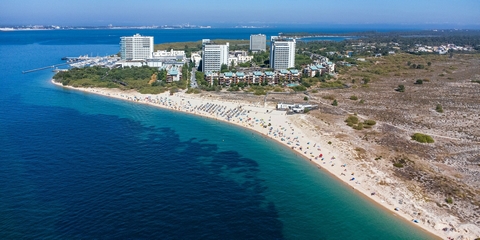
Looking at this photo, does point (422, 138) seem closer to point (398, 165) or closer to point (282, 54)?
point (398, 165)

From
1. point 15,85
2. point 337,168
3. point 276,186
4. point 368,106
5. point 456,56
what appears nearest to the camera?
point 276,186

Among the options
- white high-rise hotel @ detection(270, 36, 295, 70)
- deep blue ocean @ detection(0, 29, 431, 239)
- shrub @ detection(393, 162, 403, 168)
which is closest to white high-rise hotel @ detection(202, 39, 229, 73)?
white high-rise hotel @ detection(270, 36, 295, 70)

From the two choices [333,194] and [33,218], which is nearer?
[33,218]

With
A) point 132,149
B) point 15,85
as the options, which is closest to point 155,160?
point 132,149

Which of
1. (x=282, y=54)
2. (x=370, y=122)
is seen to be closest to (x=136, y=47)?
(x=282, y=54)

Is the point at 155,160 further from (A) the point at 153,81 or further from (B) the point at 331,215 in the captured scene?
(A) the point at 153,81
